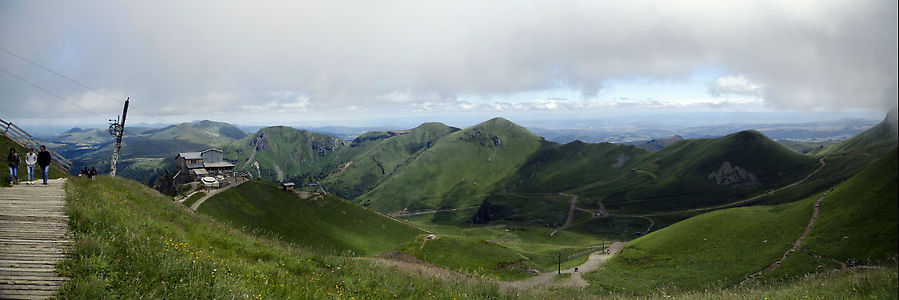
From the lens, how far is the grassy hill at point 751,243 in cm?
5194

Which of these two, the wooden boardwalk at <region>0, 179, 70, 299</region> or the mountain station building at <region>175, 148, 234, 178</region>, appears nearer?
→ the wooden boardwalk at <region>0, 179, 70, 299</region>

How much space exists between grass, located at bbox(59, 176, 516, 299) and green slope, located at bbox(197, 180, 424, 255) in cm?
5091

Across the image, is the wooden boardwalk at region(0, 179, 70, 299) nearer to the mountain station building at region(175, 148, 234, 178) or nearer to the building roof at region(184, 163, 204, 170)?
the mountain station building at region(175, 148, 234, 178)

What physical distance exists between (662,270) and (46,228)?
267 ft

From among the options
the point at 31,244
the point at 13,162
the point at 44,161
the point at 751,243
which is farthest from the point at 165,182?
the point at 751,243

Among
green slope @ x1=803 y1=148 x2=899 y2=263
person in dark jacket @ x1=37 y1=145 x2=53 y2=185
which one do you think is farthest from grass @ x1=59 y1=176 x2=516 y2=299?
green slope @ x1=803 y1=148 x2=899 y2=263

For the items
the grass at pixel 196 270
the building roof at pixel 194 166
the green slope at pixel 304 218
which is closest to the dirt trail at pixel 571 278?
the green slope at pixel 304 218

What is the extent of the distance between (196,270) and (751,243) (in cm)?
8902

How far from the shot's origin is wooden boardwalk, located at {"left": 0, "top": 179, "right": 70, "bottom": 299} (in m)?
9.59

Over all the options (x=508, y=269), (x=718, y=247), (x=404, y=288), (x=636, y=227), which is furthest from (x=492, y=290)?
(x=636, y=227)

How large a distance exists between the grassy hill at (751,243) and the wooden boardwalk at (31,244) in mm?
56455

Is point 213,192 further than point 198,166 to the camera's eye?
No

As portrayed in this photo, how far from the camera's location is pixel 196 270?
1122cm

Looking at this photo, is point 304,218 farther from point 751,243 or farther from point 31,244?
point 751,243
